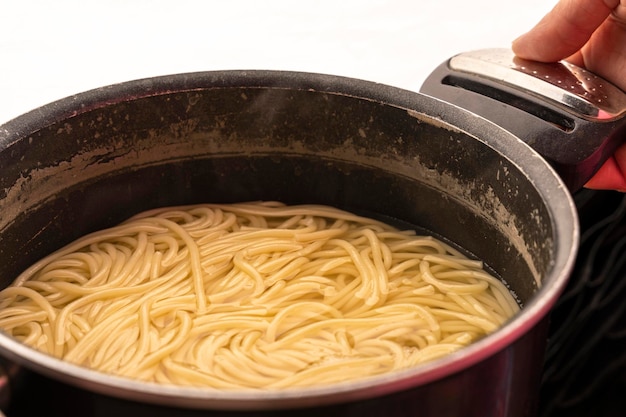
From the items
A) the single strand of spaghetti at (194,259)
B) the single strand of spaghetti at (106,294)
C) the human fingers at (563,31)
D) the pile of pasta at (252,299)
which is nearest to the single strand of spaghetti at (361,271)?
the pile of pasta at (252,299)

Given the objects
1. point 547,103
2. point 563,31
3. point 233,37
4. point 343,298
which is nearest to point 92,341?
point 343,298

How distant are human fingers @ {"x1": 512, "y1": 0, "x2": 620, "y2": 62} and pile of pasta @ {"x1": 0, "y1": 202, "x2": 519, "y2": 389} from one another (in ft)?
1.81

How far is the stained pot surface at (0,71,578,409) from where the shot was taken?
158cm

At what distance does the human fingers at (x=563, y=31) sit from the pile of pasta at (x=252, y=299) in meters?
0.55

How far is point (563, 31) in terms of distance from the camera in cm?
186

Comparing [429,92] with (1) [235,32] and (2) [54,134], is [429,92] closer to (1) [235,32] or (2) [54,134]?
(2) [54,134]

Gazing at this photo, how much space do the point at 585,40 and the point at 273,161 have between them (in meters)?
0.88

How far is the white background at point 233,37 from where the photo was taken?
303 centimetres

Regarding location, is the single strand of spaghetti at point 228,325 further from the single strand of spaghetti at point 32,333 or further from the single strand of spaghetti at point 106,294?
the single strand of spaghetti at point 32,333

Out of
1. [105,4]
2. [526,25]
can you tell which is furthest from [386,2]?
[105,4]

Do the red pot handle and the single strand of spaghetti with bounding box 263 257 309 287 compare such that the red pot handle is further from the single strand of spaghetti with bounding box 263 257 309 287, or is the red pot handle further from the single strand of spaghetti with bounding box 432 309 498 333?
the single strand of spaghetti with bounding box 263 257 309 287

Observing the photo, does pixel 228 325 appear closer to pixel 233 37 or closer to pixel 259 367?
pixel 259 367

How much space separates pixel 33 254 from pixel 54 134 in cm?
34

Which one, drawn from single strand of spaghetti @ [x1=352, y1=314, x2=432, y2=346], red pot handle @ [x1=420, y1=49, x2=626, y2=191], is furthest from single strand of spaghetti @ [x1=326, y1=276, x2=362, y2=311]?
red pot handle @ [x1=420, y1=49, x2=626, y2=191]
